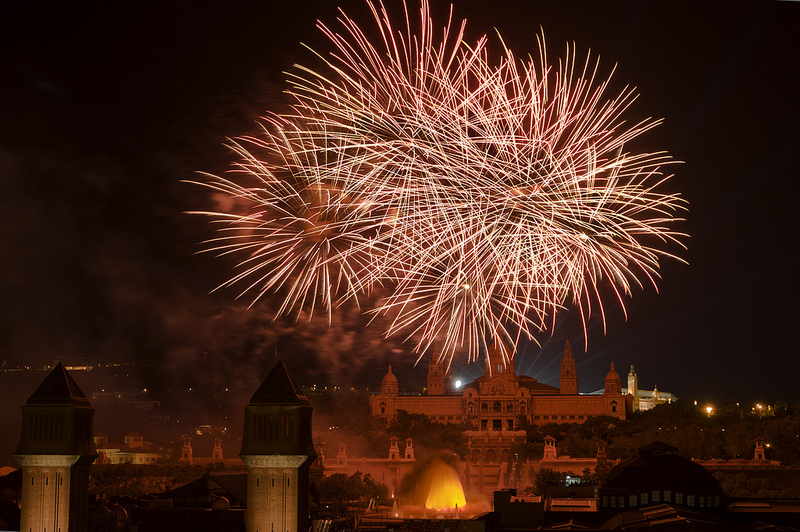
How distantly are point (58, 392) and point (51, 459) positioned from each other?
2436mm

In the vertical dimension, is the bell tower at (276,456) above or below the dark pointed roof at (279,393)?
below

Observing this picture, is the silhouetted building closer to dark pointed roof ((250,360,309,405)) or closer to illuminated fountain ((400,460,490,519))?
dark pointed roof ((250,360,309,405))

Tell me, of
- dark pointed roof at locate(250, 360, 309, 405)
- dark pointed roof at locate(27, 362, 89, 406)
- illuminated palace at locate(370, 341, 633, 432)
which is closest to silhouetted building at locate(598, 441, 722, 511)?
dark pointed roof at locate(250, 360, 309, 405)

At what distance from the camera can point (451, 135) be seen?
3172cm

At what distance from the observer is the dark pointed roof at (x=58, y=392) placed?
121ft

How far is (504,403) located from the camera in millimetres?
134000

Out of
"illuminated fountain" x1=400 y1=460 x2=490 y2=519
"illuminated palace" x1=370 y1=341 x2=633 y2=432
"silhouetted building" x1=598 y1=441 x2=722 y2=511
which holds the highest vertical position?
"illuminated palace" x1=370 y1=341 x2=633 y2=432

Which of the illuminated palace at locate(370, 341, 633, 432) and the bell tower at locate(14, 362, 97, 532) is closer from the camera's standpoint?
the bell tower at locate(14, 362, 97, 532)

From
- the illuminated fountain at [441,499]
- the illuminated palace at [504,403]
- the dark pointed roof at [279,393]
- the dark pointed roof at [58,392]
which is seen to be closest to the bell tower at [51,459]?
the dark pointed roof at [58,392]

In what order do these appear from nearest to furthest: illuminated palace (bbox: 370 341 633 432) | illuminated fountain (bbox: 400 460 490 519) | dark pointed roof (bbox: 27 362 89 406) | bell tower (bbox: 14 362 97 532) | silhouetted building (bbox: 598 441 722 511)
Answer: bell tower (bbox: 14 362 97 532)
dark pointed roof (bbox: 27 362 89 406)
silhouetted building (bbox: 598 441 722 511)
illuminated fountain (bbox: 400 460 490 519)
illuminated palace (bbox: 370 341 633 432)

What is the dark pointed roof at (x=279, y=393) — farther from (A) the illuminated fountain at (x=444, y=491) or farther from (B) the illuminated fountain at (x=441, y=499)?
(A) the illuminated fountain at (x=444, y=491)

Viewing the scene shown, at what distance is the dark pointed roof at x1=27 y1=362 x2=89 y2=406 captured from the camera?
3688cm

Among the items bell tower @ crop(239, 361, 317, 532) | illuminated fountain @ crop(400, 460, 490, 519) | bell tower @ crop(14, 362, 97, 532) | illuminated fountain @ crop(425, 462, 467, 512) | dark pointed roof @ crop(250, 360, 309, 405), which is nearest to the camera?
bell tower @ crop(239, 361, 317, 532)

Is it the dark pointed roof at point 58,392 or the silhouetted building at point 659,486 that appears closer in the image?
the dark pointed roof at point 58,392
